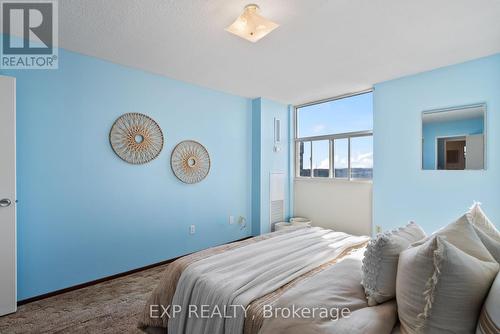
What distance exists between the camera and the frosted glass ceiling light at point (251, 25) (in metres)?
1.80

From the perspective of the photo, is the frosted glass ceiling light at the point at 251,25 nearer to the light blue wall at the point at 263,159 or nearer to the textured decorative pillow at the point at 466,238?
the textured decorative pillow at the point at 466,238

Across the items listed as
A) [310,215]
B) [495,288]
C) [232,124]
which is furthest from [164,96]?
[495,288]

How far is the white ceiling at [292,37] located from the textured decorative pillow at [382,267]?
1.67 m

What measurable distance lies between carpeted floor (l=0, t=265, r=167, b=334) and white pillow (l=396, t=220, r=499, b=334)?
1974mm

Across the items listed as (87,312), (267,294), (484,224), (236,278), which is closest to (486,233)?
(484,224)

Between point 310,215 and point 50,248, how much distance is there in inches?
141

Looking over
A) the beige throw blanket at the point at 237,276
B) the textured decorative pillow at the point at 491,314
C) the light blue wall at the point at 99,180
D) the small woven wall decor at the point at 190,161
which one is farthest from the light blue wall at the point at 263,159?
the textured decorative pillow at the point at 491,314

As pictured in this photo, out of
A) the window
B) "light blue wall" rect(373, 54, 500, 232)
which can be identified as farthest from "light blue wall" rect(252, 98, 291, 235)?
"light blue wall" rect(373, 54, 500, 232)

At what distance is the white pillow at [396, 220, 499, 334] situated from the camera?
84 cm

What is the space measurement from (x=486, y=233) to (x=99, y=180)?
3179 mm

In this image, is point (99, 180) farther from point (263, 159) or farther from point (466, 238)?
point (466, 238)

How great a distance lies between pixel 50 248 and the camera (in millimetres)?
2344

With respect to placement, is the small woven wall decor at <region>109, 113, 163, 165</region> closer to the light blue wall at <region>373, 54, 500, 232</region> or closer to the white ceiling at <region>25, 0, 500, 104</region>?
the white ceiling at <region>25, 0, 500, 104</region>

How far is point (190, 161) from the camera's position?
3.39m
